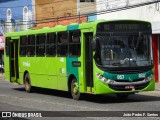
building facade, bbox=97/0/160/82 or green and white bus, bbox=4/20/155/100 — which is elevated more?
building facade, bbox=97/0/160/82

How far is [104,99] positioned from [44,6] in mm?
29587

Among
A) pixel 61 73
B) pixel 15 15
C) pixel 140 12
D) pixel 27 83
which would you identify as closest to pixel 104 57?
pixel 61 73

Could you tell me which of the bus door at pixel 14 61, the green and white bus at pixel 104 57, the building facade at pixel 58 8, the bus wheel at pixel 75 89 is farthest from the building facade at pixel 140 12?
the building facade at pixel 58 8

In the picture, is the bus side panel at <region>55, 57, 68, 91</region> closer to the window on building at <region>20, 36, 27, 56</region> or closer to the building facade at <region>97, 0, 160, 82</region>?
the window on building at <region>20, 36, 27, 56</region>

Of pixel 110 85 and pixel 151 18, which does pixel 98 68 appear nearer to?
pixel 110 85

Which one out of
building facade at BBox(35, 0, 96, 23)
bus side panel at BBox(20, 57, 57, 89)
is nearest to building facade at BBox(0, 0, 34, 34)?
building facade at BBox(35, 0, 96, 23)

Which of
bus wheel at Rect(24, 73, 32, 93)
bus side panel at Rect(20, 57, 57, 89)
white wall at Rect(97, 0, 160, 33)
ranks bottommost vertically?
bus wheel at Rect(24, 73, 32, 93)

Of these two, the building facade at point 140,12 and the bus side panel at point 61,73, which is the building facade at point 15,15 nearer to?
the building facade at point 140,12

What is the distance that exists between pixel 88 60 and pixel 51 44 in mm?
3389

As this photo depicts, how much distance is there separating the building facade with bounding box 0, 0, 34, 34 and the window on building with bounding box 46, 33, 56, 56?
2519 centimetres

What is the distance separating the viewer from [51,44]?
70.6ft

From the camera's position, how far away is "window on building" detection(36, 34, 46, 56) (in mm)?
22503

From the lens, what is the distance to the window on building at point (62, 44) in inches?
797

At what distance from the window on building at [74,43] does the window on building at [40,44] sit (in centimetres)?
288
